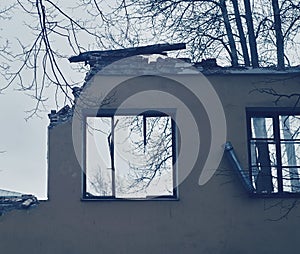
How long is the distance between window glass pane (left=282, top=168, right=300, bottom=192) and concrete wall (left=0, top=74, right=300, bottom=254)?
0.29m

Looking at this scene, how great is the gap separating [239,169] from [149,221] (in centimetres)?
174

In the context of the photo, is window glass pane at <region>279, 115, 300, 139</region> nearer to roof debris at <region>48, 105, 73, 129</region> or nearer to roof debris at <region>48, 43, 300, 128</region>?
roof debris at <region>48, 43, 300, 128</region>

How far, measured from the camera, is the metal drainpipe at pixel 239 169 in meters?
11.1

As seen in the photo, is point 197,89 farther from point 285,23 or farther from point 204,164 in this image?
point 285,23

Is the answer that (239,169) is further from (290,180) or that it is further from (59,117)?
(59,117)

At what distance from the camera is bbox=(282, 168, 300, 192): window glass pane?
37.7 feet

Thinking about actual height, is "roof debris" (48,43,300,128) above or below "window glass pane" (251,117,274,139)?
above

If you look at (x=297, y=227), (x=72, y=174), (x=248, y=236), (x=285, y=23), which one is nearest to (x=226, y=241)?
(x=248, y=236)

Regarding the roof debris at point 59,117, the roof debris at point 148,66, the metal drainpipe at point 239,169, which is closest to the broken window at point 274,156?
the metal drainpipe at point 239,169

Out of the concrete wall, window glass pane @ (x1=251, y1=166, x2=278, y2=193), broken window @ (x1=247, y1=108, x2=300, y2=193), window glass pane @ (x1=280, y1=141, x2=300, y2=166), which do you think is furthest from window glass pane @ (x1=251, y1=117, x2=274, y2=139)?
the concrete wall

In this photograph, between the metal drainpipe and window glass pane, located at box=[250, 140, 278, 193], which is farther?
window glass pane, located at box=[250, 140, 278, 193]

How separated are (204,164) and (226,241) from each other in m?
1.34

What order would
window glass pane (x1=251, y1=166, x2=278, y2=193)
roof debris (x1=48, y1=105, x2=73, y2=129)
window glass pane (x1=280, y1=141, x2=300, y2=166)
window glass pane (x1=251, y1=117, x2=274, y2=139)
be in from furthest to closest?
window glass pane (x1=251, y1=117, x2=274, y2=139)
window glass pane (x1=280, y1=141, x2=300, y2=166)
window glass pane (x1=251, y1=166, x2=278, y2=193)
roof debris (x1=48, y1=105, x2=73, y2=129)

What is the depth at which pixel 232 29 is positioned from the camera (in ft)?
61.5
